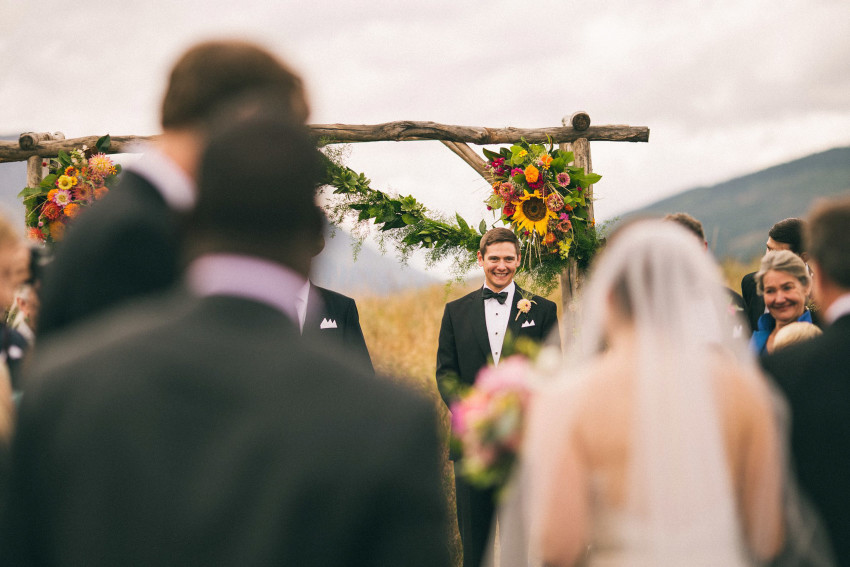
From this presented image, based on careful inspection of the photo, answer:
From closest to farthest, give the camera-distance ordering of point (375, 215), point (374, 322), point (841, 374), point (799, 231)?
point (841, 374) → point (799, 231) → point (375, 215) → point (374, 322)

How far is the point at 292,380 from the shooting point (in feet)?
3.42

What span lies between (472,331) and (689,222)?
1.96 metres

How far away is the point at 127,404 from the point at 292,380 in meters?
0.23

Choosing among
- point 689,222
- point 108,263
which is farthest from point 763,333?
point 108,263

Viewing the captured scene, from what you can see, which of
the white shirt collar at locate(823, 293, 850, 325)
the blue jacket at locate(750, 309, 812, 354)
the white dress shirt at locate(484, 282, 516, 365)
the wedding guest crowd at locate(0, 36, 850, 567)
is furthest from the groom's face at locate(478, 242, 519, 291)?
the white shirt collar at locate(823, 293, 850, 325)

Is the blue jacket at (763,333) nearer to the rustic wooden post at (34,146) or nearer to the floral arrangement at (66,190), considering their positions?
the floral arrangement at (66,190)

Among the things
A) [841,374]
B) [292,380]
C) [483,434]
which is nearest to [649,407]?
[483,434]

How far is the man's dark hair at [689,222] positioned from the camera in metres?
4.64

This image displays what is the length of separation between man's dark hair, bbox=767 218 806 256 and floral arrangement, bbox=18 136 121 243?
223 inches

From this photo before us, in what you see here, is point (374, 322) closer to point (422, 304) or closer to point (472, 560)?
point (422, 304)

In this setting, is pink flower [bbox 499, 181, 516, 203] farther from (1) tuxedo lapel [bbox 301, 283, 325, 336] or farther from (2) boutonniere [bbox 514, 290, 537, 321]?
(1) tuxedo lapel [bbox 301, 283, 325, 336]

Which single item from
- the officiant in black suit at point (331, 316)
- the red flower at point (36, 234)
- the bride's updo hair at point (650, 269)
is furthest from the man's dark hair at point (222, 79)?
the red flower at point (36, 234)

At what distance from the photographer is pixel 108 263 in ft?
5.12

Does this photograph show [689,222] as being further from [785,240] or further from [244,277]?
[244,277]
